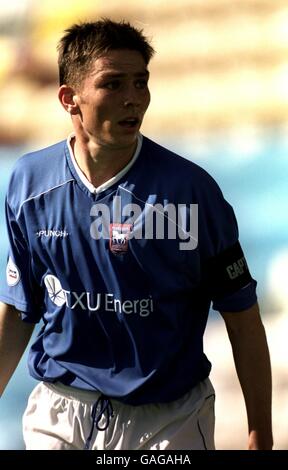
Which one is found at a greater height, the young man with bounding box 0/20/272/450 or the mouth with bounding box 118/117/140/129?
the mouth with bounding box 118/117/140/129

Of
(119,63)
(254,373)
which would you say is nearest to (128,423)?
(254,373)

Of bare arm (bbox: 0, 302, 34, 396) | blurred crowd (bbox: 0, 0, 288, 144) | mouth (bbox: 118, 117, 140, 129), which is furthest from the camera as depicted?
blurred crowd (bbox: 0, 0, 288, 144)

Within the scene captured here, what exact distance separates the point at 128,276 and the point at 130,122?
1.18 ft

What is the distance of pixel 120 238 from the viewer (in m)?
2.79

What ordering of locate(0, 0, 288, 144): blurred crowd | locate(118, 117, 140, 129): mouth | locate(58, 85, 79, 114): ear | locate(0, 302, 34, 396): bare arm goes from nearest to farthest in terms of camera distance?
1. locate(118, 117, 140, 129): mouth
2. locate(58, 85, 79, 114): ear
3. locate(0, 302, 34, 396): bare arm
4. locate(0, 0, 288, 144): blurred crowd

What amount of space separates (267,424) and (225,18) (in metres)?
1.80

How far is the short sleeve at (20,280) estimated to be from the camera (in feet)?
9.68

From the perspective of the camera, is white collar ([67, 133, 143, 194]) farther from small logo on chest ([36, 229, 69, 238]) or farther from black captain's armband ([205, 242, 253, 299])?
black captain's armband ([205, 242, 253, 299])

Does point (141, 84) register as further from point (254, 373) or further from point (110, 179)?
point (254, 373)

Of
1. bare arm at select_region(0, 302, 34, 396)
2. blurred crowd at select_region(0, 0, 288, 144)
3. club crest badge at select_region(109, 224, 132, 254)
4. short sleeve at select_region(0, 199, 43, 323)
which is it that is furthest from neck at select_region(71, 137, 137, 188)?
blurred crowd at select_region(0, 0, 288, 144)

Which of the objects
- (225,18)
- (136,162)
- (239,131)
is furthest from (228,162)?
(136,162)

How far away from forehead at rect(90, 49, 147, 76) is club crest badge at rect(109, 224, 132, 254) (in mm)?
365

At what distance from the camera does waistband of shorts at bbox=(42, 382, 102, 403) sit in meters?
2.86

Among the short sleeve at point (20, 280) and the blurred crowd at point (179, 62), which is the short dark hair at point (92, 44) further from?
the blurred crowd at point (179, 62)
